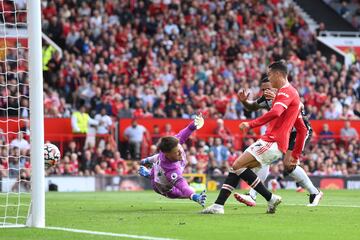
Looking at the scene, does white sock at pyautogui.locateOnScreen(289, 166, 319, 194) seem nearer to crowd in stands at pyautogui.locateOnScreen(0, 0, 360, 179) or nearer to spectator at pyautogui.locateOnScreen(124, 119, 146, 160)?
crowd in stands at pyautogui.locateOnScreen(0, 0, 360, 179)

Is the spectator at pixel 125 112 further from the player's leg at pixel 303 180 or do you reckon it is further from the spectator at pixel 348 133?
the player's leg at pixel 303 180

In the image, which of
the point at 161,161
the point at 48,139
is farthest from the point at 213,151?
the point at 161,161

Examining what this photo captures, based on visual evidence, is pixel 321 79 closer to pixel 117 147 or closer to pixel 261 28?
pixel 261 28

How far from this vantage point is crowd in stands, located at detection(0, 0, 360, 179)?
98.9 ft

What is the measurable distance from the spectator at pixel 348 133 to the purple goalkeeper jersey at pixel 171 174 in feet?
58.4

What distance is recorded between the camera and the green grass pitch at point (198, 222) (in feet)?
35.6

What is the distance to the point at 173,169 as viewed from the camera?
15461 mm

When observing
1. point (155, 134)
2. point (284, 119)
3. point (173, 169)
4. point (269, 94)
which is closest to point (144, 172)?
point (173, 169)

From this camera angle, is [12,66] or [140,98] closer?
[12,66]

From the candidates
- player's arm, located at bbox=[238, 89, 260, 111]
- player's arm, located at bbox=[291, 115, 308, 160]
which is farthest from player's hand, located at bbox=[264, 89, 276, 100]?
player's arm, located at bbox=[291, 115, 308, 160]

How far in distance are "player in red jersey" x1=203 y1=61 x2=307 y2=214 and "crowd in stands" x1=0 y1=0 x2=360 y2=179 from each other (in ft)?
46.9

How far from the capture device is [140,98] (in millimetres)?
31219

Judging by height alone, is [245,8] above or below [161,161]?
above

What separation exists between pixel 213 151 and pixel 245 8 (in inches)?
403
